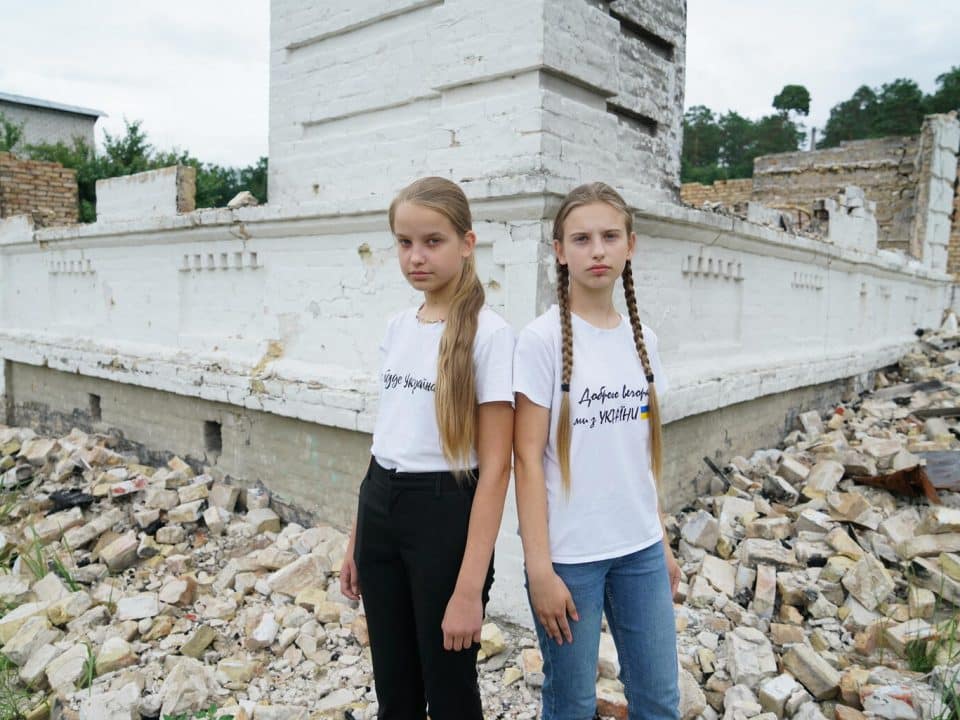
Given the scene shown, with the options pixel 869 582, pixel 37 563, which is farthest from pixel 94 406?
pixel 869 582

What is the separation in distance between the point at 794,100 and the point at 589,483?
47.5m

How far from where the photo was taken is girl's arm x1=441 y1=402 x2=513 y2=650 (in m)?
1.83

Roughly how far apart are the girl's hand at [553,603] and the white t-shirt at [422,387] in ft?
1.16

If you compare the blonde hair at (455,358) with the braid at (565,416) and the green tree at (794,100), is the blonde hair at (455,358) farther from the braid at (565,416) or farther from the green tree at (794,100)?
the green tree at (794,100)

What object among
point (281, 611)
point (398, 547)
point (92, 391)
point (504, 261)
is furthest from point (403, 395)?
point (92, 391)

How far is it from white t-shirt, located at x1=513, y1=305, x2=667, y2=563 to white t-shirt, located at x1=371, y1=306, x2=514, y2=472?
0.05m

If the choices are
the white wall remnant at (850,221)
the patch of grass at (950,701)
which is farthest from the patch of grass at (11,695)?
the white wall remnant at (850,221)

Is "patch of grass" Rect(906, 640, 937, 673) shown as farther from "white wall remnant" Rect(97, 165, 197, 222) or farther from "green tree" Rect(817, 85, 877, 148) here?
"green tree" Rect(817, 85, 877, 148)

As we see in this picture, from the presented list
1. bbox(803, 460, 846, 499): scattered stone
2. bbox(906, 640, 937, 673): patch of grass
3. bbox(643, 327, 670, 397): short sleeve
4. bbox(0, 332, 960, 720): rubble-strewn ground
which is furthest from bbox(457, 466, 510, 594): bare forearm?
bbox(803, 460, 846, 499): scattered stone

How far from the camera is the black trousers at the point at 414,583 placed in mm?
1896

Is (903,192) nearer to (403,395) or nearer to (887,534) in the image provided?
(887,534)

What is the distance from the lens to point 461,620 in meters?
1.83

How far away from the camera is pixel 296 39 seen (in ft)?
15.5

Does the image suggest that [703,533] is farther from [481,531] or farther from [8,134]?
[8,134]
